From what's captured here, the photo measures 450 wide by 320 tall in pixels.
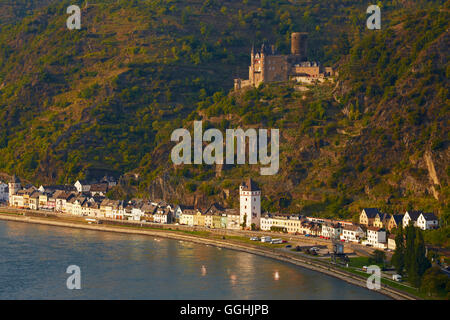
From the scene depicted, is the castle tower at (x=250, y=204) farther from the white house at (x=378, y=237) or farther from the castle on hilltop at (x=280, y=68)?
the castle on hilltop at (x=280, y=68)

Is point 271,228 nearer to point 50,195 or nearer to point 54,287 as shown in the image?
point 54,287

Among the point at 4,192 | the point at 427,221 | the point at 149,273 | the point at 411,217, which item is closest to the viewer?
the point at 149,273

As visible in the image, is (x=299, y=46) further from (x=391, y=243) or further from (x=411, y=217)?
(x=391, y=243)

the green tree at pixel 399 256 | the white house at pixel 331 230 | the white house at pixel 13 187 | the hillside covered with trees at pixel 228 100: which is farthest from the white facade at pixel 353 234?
the white house at pixel 13 187

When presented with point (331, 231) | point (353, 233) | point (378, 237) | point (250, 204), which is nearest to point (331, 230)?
point (331, 231)

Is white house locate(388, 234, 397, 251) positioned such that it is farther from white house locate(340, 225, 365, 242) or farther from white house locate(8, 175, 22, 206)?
white house locate(8, 175, 22, 206)

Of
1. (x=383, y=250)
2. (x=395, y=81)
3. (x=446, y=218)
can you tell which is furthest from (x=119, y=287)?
(x=395, y=81)
